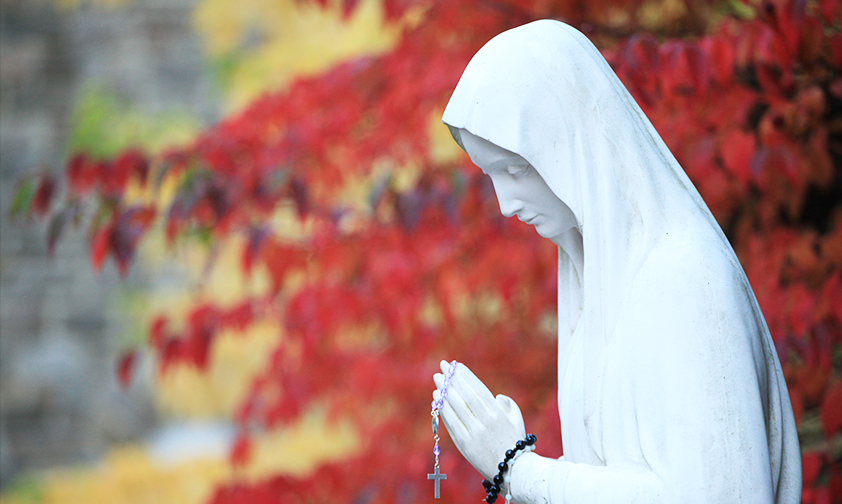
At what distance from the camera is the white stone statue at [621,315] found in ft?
3.24

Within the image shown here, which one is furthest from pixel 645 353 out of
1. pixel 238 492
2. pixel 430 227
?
pixel 238 492

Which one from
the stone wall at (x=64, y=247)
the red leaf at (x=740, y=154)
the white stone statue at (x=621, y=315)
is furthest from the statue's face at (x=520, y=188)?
the stone wall at (x=64, y=247)

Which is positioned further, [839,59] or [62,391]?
[62,391]

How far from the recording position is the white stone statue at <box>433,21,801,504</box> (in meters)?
0.99

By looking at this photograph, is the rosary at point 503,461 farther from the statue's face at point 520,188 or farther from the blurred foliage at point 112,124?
the blurred foliage at point 112,124

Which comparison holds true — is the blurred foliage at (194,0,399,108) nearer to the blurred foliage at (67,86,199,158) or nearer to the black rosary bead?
the blurred foliage at (67,86,199,158)

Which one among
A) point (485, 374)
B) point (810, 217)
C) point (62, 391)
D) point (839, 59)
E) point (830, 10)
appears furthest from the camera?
point (62, 391)

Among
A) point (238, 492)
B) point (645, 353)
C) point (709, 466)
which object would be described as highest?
point (238, 492)

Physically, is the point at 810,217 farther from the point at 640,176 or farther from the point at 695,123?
the point at 640,176

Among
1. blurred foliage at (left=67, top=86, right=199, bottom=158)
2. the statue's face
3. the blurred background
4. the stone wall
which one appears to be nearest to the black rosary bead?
the statue's face

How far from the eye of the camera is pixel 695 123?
2.49 m

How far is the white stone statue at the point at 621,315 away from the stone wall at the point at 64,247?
626cm

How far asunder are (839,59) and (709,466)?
171 cm

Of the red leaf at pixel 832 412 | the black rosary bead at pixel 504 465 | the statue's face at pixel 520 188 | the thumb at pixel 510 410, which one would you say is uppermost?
the statue's face at pixel 520 188
